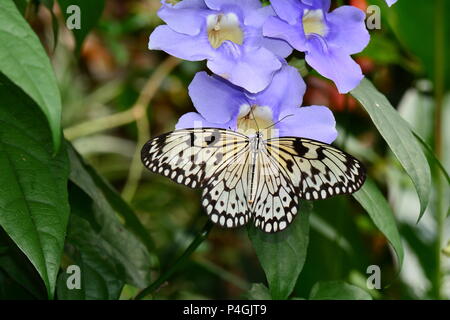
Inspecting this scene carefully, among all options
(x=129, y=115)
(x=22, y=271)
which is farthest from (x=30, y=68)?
(x=129, y=115)

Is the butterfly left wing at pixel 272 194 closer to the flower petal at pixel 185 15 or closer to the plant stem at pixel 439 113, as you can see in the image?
the flower petal at pixel 185 15

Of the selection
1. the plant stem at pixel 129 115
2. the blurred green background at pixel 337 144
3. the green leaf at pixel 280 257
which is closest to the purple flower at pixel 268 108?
the green leaf at pixel 280 257

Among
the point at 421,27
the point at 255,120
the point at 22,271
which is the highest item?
the point at 255,120

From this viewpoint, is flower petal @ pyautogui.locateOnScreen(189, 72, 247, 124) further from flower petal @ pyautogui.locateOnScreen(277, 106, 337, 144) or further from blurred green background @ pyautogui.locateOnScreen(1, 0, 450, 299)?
blurred green background @ pyautogui.locateOnScreen(1, 0, 450, 299)

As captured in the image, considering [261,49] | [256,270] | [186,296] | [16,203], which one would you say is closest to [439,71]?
[256,270]

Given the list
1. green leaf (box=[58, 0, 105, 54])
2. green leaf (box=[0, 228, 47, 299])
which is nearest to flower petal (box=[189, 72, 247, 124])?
green leaf (box=[58, 0, 105, 54])

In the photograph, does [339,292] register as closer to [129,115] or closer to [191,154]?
[191,154]
